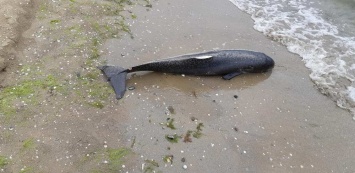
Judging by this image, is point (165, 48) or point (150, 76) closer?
point (150, 76)

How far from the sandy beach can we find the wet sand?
2 centimetres

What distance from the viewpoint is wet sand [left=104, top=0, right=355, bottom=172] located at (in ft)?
18.8

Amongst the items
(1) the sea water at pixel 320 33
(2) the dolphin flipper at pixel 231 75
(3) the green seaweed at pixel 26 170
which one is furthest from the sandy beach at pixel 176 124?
(1) the sea water at pixel 320 33

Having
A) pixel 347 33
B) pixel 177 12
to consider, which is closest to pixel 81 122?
pixel 177 12

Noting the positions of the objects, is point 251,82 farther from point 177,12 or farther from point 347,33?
point 347,33

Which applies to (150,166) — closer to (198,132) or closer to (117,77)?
(198,132)

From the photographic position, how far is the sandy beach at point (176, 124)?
545 cm

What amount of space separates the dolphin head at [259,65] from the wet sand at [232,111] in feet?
0.55

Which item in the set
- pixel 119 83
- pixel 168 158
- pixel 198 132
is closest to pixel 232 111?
pixel 198 132

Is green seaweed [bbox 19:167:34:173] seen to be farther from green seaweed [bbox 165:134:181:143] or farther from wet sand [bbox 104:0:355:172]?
green seaweed [bbox 165:134:181:143]

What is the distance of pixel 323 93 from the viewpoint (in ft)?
24.1

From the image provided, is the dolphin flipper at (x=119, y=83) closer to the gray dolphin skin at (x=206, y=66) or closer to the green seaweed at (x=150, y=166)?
the gray dolphin skin at (x=206, y=66)

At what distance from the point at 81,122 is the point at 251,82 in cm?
365

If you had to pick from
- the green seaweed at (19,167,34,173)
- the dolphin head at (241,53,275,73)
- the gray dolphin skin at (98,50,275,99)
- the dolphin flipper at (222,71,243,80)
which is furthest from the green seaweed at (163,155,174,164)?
the dolphin head at (241,53,275,73)
